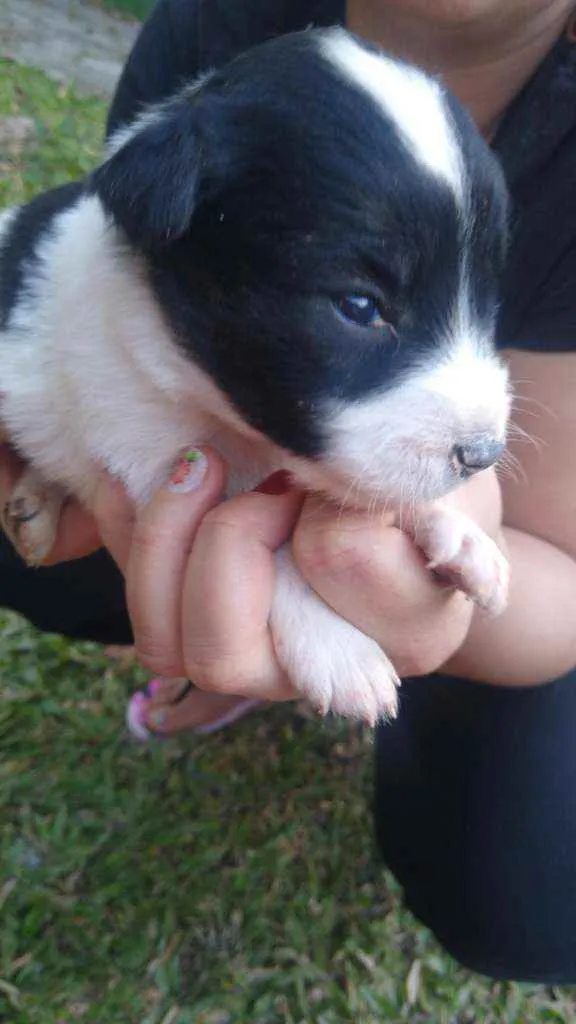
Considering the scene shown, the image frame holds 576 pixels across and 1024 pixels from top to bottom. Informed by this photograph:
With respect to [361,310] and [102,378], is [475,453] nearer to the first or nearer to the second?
[361,310]

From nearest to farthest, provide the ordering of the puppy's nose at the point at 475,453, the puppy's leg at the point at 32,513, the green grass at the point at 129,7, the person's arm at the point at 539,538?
the puppy's nose at the point at 475,453 < the person's arm at the point at 539,538 < the puppy's leg at the point at 32,513 < the green grass at the point at 129,7

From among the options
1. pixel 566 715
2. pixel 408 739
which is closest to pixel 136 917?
pixel 408 739

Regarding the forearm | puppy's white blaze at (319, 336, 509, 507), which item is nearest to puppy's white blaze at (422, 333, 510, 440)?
puppy's white blaze at (319, 336, 509, 507)

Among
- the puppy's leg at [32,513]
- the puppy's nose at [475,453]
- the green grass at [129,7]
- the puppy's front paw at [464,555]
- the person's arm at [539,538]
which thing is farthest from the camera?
the green grass at [129,7]

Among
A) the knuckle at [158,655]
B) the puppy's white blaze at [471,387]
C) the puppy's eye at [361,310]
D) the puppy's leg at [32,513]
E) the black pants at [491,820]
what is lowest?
the black pants at [491,820]

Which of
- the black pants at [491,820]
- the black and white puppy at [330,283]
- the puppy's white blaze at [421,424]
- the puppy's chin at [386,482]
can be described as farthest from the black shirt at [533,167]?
the black pants at [491,820]

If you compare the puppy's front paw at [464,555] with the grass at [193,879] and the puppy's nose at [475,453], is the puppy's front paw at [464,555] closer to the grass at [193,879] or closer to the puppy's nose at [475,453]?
the puppy's nose at [475,453]
